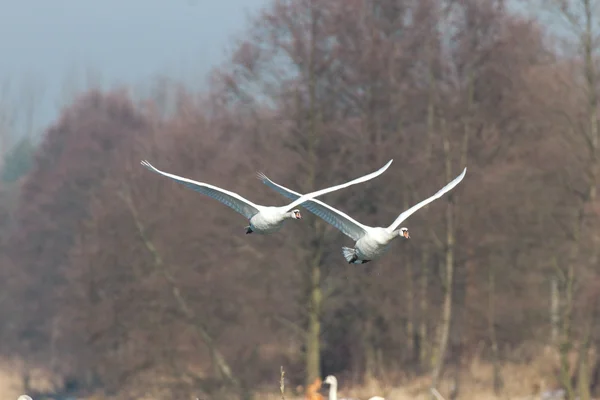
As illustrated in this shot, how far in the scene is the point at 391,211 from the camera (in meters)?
31.1

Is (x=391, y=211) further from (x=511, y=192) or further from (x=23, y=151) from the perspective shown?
(x=23, y=151)

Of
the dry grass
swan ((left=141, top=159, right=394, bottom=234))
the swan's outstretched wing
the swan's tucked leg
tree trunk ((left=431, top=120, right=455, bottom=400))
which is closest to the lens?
swan ((left=141, top=159, right=394, bottom=234))

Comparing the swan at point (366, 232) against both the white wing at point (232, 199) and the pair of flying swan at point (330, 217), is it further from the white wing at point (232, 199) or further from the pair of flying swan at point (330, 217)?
the white wing at point (232, 199)

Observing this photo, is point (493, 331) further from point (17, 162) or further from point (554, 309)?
point (17, 162)

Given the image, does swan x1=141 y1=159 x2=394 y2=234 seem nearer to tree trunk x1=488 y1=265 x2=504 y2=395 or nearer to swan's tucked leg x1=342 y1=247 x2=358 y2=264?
swan's tucked leg x1=342 y1=247 x2=358 y2=264

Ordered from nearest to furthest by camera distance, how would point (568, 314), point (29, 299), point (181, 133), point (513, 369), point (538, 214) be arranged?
point (568, 314), point (538, 214), point (513, 369), point (181, 133), point (29, 299)

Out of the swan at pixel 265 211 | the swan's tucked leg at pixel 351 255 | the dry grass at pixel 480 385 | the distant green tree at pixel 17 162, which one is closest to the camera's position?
the swan at pixel 265 211

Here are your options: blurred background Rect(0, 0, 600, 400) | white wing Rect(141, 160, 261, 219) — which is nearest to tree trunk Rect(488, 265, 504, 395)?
blurred background Rect(0, 0, 600, 400)

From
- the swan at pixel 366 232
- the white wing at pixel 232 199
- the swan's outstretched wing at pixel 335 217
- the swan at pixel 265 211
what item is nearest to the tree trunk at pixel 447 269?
the swan's outstretched wing at pixel 335 217

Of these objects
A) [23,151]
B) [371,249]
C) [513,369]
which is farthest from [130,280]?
[23,151]

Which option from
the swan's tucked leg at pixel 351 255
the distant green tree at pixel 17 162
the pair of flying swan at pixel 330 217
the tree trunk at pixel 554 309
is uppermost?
the distant green tree at pixel 17 162

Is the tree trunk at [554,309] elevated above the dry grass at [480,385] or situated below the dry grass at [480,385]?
above

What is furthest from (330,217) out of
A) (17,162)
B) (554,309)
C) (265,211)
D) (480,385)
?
(17,162)

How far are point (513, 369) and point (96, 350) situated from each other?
11088mm
